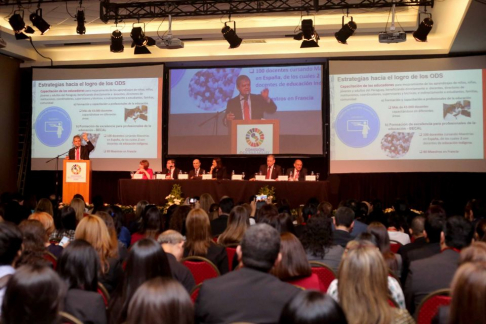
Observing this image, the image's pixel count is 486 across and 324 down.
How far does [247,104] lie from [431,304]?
403 inches

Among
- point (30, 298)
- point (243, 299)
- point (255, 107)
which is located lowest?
point (243, 299)

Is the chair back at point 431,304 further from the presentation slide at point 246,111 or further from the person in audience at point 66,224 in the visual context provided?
the presentation slide at point 246,111

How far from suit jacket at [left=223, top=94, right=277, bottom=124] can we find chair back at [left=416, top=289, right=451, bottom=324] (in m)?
10.1

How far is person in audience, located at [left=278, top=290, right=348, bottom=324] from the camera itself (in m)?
1.54

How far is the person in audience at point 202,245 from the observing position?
4.28m

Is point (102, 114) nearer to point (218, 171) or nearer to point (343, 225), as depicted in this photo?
point (218, 171)

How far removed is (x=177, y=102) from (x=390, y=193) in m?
5.35

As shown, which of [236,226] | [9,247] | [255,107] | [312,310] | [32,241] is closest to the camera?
[312,310]

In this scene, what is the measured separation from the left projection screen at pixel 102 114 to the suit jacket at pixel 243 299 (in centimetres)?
1082

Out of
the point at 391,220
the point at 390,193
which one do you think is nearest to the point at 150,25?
the point at 390,193

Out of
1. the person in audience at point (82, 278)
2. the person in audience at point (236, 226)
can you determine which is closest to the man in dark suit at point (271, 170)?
the person in audience at point (236, 226)

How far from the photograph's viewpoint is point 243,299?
7.73 ft

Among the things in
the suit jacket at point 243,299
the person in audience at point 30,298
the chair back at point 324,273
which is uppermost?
the person in audience at point 30,298

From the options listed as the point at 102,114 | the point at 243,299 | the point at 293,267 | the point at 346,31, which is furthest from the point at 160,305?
the point at 102,114
